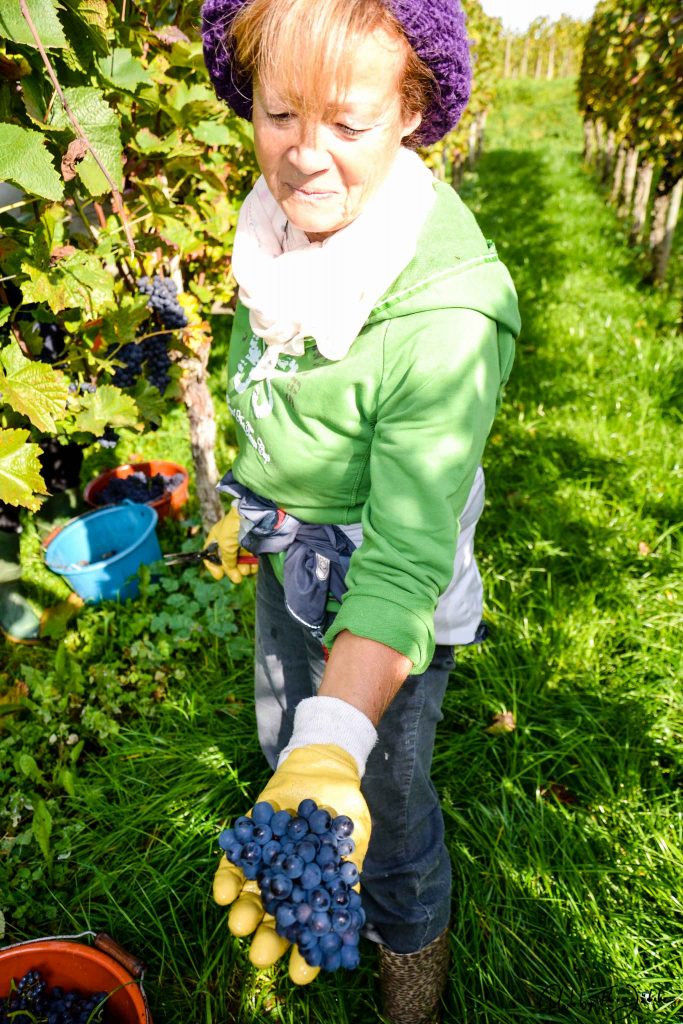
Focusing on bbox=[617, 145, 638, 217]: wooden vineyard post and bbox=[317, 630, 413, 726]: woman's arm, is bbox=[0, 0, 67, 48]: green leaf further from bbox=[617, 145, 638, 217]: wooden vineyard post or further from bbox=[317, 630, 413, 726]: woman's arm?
bbox=[617, 145, 638, 217]: wooden vineyard post

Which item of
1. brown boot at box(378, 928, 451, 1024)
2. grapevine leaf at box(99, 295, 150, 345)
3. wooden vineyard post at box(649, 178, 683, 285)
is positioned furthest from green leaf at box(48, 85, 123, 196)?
wooden vineyard post at box(649, 178, 683, 285)

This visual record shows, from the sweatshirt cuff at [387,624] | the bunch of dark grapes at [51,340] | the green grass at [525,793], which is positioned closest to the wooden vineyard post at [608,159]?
the green grass at [525,793]

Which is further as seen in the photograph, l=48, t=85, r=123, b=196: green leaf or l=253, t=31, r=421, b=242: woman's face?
l=48, t=85, r=123, b=196: green leaf

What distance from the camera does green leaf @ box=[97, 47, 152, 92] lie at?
1.77 m

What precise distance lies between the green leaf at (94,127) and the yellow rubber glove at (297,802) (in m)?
1.46

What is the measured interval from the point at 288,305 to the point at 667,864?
179 cm

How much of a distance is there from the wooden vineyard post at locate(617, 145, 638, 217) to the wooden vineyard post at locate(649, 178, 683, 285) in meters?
2.24

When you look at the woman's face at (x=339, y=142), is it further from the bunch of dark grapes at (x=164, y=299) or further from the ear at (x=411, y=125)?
the bunch of dark grapes at (x=164, y=299)

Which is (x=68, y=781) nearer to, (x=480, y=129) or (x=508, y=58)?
(x=480, y=129)

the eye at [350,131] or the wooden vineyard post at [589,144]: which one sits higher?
the eye at [350,131]

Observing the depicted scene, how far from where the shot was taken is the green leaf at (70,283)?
5.55 feet

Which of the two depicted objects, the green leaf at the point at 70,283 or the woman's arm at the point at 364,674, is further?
the green leaf at the point at 70,283

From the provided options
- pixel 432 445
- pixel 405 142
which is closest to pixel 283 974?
pixel 432 445

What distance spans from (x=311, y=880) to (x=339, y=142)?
3.44 ft
